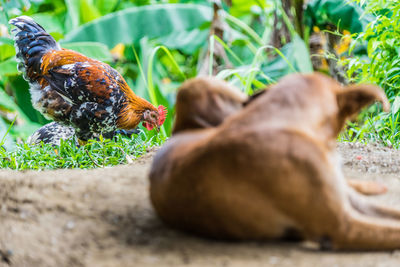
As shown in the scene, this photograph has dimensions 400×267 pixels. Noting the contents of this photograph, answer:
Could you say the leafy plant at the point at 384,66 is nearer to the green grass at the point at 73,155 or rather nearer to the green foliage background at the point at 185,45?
the green foliage background at the point at 185,45

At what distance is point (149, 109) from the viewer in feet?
18.1

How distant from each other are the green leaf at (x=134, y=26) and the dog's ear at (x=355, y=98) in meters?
5.70

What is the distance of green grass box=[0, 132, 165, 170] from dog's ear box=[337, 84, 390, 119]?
269 centimetres

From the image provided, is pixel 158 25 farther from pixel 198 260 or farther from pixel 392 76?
pixel 198 260

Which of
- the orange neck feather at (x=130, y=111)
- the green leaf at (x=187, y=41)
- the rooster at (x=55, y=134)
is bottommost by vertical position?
the rooster at (x=55, y=134)

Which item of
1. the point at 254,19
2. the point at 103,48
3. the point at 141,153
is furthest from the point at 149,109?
the point at 254,19

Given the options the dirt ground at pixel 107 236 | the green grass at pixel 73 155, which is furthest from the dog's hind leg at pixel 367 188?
the green grass at pixel 73 155

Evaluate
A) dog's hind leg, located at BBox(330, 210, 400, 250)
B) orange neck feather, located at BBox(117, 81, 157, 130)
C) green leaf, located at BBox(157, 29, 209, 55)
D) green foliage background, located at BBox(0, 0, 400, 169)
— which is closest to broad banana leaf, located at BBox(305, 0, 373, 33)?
green foliage background, located at BBox(0, 0, 400, 169)

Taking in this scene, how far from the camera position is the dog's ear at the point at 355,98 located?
1960 mm

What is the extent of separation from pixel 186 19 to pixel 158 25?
466 millimetres

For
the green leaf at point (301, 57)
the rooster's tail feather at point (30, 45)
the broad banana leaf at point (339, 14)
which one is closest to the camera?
the rooster's tail feather at point (30, 45)

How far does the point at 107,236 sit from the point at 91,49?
5451 millimetres

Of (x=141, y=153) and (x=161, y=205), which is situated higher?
(x=161, y=205)

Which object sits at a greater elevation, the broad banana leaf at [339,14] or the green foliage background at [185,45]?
the broad banana leaf at [339,14]
